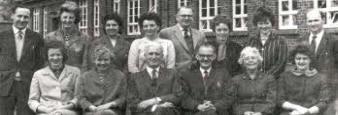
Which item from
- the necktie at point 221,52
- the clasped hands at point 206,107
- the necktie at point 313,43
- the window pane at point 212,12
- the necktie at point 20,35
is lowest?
the clasped hands at point 206,107

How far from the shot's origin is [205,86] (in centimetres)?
702

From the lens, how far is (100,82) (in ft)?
23.2

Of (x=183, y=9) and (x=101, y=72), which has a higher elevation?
(x=183, y=9)

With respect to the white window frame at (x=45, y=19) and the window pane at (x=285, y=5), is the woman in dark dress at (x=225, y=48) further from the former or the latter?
the white window frame at (x=45, y=19)

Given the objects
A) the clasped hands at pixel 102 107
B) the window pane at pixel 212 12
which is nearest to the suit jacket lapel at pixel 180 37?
the clasped hands at pixel 102 107

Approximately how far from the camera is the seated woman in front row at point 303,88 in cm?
673

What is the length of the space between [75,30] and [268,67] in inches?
119

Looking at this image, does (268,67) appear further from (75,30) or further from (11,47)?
(11,47)

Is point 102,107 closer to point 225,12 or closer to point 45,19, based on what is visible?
point 225,12

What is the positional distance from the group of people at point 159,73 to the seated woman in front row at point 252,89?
0.01m

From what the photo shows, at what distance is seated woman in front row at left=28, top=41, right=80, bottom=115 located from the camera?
23.2 feet

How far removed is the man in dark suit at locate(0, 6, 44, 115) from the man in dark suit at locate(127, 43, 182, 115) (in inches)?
64.6

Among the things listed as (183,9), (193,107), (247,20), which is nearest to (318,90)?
(193,107)

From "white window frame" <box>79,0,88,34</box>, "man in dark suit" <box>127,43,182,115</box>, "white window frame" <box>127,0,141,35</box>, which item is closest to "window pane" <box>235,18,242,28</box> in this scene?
"white window frame" <box>127,0,141,35</box>
